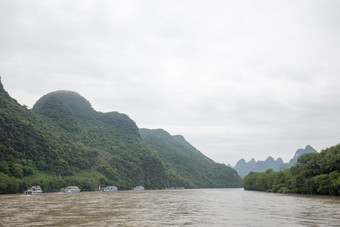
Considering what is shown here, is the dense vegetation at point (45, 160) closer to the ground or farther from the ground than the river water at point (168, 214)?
farther from the ground

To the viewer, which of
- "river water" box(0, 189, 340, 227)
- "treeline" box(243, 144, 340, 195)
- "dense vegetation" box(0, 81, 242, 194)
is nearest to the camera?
"river water" box(0, 189, 340, 227)

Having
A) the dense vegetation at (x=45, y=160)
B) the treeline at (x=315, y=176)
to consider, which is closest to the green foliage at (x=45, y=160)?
the dense vegetation at (x=45, y=160)

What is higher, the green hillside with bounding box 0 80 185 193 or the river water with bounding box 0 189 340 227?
the green hillside with bounding box 0 80 185 193

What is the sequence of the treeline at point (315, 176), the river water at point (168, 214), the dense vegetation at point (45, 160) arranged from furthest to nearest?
1. the dense vegetation at point (45, 160)
2. the treeline at point (315, 176)
3. the river water at point (168, 214)

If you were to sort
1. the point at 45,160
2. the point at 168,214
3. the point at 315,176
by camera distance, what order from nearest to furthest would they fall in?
the point at 168,214 → the point at 315,176 → the point at 45,160

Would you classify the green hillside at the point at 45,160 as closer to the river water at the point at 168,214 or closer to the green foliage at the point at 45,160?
the green foliage at the point at 45,160

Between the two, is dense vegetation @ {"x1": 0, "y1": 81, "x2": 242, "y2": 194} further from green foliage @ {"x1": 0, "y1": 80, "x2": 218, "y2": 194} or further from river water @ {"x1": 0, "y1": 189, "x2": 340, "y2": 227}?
river water @ {"x1": 0, "y1": 189, "x2": 340, "y2": 227}

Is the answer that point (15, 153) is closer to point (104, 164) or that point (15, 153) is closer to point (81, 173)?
point (81, 173)

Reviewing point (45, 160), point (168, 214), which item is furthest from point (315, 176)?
point (45, 160)

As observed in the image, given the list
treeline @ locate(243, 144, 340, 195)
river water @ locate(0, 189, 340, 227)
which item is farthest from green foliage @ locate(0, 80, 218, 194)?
treeline @ locate(243, 144, 340, 195)

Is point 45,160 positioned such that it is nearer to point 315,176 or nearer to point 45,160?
point 45,160

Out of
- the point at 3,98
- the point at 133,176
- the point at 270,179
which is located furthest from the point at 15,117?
the point at 270,179

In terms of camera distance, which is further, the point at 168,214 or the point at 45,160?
the point at 45,160

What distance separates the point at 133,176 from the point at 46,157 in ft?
236
